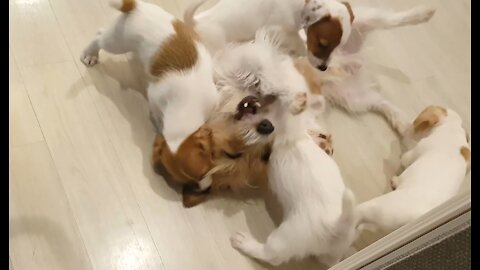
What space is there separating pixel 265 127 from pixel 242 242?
0.35 metres

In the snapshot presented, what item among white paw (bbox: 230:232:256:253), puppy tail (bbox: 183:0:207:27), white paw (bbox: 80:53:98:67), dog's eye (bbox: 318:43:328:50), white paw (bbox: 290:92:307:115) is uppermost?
puppy tail (bbox: 183:0:207:27)

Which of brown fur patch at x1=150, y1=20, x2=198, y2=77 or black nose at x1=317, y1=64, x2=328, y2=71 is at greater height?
brown fur patch at x1=150, y1=20, x2=198, y2=77

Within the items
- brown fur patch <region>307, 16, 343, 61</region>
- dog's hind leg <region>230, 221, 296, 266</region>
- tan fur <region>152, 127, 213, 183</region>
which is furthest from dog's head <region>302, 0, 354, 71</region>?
dog's hind leg <region>230, 221, 296, 266</region>

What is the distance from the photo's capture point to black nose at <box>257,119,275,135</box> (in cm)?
165

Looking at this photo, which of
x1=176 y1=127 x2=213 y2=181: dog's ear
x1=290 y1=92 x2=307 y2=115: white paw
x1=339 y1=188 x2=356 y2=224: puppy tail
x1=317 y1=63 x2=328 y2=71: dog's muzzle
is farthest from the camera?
x1=317 y1=63 x2=328 y2=71: dog's muzzle

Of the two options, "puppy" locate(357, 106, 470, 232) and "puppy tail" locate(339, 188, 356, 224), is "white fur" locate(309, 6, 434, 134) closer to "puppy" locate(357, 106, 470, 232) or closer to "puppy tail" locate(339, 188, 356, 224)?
"puppy" locate(357, 106, 470, 232)

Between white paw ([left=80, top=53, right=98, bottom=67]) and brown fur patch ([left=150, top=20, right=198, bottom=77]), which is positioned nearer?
brown fur patch ([left=150, top=20, right=198, bottom=77])

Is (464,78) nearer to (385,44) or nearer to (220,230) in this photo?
(385,44)

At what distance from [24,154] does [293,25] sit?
960 mm

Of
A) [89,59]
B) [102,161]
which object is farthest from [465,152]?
[89,59]

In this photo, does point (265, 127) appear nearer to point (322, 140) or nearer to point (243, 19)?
point (322, 140)

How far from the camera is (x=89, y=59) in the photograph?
1918 mm

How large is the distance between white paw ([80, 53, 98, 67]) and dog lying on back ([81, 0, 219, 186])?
0.15 metres
